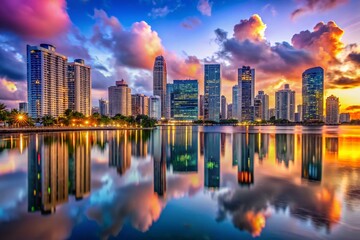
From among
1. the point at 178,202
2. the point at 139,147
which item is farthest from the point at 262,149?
the point at 178,202

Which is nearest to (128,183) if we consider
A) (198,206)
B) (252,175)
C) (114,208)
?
(114,208)

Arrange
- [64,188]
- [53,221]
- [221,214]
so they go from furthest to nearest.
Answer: [64,188]
[221,214]
[53,221]

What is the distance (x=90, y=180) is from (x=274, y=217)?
50.1 ft

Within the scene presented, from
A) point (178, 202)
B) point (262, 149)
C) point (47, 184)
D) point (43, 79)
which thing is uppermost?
point (43, 79)

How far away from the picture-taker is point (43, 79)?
173750 mm

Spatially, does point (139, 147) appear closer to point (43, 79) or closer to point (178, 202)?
point (178, 202)

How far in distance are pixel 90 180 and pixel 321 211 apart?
17.4m

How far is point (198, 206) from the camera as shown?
14125mm

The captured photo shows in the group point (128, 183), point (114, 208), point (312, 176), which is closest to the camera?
point (114, 208)

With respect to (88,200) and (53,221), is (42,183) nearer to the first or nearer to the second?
(88,200)

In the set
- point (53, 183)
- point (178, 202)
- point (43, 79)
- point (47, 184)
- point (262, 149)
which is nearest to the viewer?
point (178, 202)

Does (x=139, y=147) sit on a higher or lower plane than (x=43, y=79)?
lower

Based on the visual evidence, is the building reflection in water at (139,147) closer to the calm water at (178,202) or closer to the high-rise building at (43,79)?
the calm water at (178,202)

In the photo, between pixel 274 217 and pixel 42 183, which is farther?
pixel 42 183
